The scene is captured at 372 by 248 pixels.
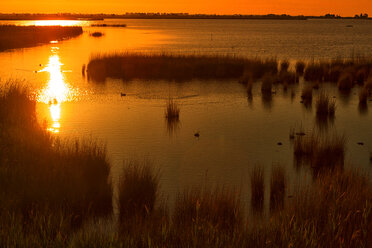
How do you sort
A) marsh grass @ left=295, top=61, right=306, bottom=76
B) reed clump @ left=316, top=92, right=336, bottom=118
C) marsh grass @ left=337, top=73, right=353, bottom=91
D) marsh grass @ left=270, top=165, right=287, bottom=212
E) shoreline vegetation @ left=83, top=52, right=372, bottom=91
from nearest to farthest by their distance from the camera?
marsh grass @ left=270, top=165, right=287, bottom=212 → reed clump @ left=316, top=92, right=336, bottom=118 → marsh grass @ left=337, top=73, right=353, bottom=91 → shoreline vegetation @ left=83, top=52, right=372, bottom=91 → marsh grass @ left=295, top=61, right=306, bottom=76

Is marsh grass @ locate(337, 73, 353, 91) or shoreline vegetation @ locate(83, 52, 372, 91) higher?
shoreline vegetation @ locate(83, 52, 372, 91)

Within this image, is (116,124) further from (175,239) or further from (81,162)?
(175,239)

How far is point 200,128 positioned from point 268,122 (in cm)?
293

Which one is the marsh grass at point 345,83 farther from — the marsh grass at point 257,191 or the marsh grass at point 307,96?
the marsh grass at point 257,191

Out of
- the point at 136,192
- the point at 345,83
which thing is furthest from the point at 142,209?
the point at 345,83

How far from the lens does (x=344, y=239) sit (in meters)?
6.62

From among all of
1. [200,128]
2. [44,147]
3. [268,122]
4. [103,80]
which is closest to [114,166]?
[44,147]

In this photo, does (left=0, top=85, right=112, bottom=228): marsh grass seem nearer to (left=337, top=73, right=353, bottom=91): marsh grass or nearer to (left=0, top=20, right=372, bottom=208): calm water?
(left=0, top=20, right=372, bottom=208): calm water

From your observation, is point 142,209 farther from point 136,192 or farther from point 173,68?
point 173,68

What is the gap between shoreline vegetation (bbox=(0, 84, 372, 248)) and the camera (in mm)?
6332

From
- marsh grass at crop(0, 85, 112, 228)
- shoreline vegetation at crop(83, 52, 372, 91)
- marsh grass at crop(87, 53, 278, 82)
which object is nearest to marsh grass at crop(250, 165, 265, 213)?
marsh grass at crop(0, 85, 112, 228)

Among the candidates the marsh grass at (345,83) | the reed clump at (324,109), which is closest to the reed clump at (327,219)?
the reed clump at (324,109)

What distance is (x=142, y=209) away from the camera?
826cm

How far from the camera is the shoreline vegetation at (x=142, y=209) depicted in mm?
6332
